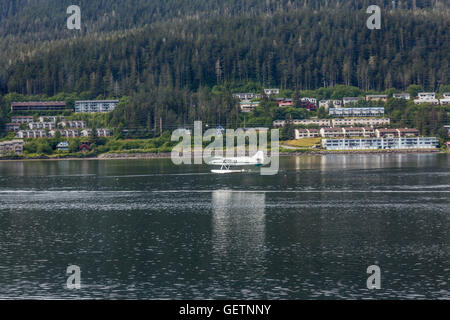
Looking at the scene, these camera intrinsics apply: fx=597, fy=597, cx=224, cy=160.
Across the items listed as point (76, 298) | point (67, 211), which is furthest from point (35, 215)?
point (76, 298)

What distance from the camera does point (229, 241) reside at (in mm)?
46125

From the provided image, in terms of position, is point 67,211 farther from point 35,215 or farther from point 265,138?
point 265,138

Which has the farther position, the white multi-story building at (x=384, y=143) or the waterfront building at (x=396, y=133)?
the waterfront building at (x=396, y=133)

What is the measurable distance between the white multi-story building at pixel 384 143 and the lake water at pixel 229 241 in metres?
101

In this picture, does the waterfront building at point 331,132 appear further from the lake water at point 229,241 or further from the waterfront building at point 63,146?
the lake water at point 229,241

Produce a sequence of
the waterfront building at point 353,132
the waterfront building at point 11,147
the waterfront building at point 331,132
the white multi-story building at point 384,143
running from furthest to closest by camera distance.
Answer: the waterfront building at point 353,132, the waterfront building at point 331,132, the waterfront building at point 11,147, the white multi-story building at point 384,143

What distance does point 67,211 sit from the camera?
2564 inches

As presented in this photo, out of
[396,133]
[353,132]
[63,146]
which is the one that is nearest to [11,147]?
[63,146]

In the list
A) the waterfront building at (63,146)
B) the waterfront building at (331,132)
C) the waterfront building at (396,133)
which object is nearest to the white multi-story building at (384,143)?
the waterfront building at (396,133)

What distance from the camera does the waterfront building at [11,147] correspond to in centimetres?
18862

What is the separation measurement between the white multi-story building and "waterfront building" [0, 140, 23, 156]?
9614 cm

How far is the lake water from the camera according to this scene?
3434cm

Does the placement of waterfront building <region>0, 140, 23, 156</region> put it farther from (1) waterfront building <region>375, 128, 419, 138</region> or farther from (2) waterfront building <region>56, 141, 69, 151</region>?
(1) waterfront building <region>375, 128, 419, 138</region>

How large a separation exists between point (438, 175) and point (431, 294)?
7021 centimetres
